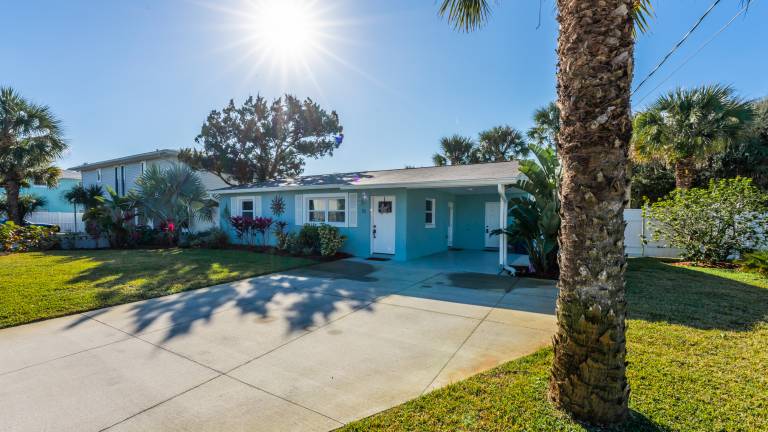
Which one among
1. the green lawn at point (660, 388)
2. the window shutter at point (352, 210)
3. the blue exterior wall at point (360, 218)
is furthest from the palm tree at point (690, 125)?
the window shutter at point (352, 210)

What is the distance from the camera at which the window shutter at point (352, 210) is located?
38.1 ft

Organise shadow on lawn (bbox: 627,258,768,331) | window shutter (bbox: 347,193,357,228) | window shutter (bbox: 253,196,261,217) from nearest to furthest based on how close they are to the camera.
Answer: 1. shadow on lawn (bbox: 627,258,768,331)
2. window shutter (bbox: 347,193,357,228)
3. window shutter (bbox: 253,196,261,217)

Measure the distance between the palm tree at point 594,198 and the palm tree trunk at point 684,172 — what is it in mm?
12149

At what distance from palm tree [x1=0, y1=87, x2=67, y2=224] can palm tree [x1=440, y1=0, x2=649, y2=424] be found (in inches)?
870

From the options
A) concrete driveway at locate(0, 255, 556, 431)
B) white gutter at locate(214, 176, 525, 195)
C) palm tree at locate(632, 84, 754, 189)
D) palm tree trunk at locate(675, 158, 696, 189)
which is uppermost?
palm tree at locate(632, 84, 754, 189)

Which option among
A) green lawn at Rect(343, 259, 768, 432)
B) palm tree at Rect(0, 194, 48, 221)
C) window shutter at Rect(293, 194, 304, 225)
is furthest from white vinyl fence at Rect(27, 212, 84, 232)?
green lawn at Rect(343, 259, 768, 432)

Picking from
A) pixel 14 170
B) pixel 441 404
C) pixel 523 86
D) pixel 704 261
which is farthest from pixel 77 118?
pixel 704 261

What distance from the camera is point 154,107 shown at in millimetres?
12812

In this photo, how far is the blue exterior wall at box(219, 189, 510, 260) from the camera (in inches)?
424

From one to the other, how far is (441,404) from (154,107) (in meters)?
15.1

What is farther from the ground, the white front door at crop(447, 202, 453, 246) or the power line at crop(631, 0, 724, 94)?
the power line at crop(631, 0, 724, 94)

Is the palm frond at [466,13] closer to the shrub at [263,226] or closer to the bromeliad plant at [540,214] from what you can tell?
the bromeliad plant at [540,214]

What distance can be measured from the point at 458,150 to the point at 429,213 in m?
12.1

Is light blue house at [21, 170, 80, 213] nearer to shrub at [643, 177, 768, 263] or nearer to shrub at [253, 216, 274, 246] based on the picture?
shrub at [253, 216, 274, 246]
